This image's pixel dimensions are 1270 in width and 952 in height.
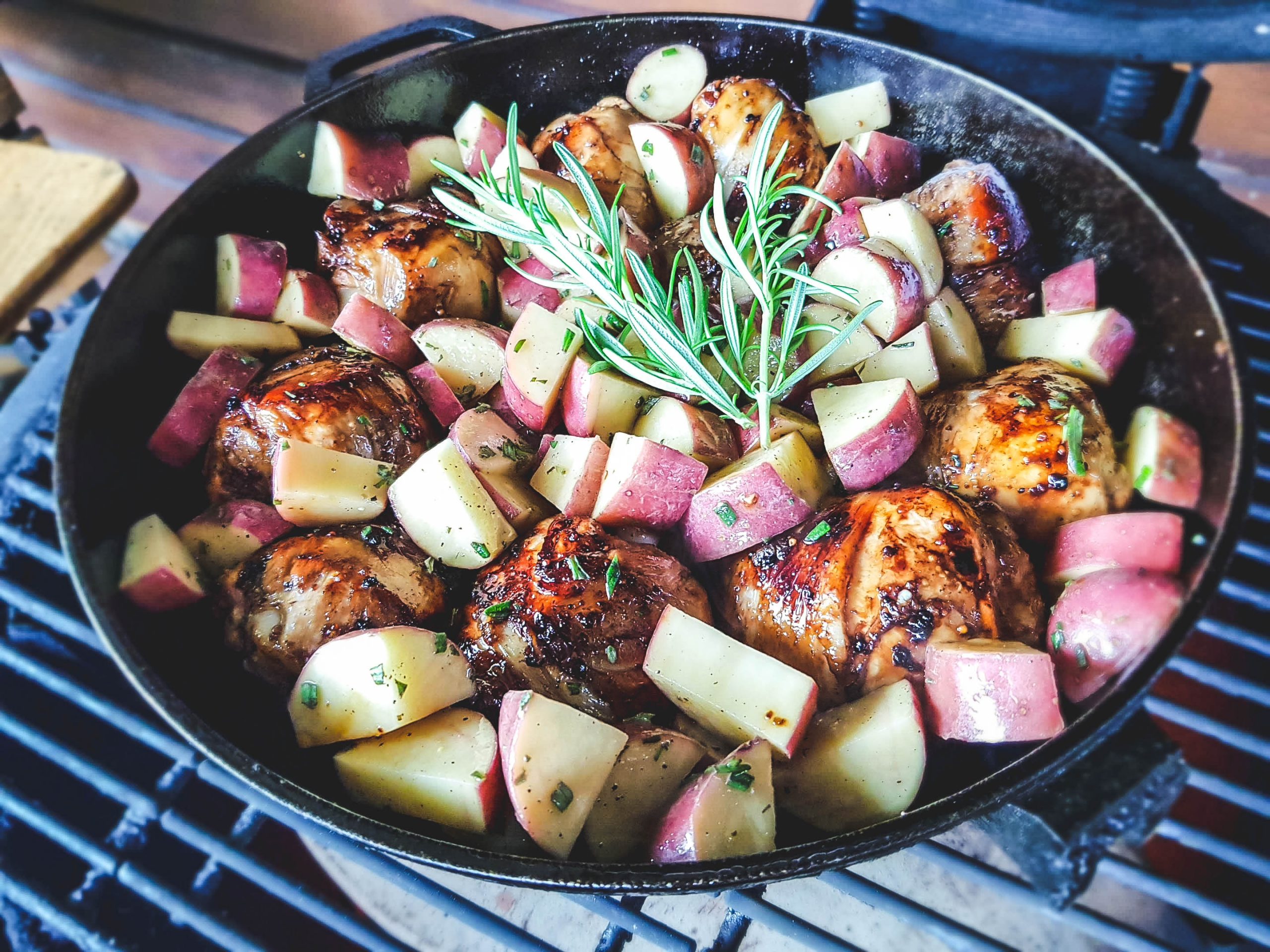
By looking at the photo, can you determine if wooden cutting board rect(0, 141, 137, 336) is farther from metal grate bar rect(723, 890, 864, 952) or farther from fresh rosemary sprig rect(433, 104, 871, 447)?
metal grate bar rect(723, 890, 864, 952)

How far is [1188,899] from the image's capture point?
50.5 inches

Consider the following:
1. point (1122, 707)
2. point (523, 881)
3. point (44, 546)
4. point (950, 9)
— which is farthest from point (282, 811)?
point (950, 9)

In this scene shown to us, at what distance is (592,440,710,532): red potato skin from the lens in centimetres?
121

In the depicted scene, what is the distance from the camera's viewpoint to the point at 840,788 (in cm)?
108

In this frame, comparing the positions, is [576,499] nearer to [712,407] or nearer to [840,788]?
[712,407]

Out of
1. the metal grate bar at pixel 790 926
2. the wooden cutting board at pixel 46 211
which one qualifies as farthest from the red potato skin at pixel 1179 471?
the wooden cutting board at pixel 46 211

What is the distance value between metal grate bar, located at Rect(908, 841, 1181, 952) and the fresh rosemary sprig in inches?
27.0

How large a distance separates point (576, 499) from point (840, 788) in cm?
55

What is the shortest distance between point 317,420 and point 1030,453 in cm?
106

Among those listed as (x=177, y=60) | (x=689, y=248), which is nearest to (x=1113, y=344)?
(x=689, y=248)

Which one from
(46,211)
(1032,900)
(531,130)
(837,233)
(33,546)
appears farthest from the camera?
(46,211)

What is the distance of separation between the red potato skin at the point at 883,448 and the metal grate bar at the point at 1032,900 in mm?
553

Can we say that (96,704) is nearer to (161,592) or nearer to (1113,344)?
(161,592)

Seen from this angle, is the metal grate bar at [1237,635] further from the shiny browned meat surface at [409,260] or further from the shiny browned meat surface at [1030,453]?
the shiny browned meat surface at [409,260]
